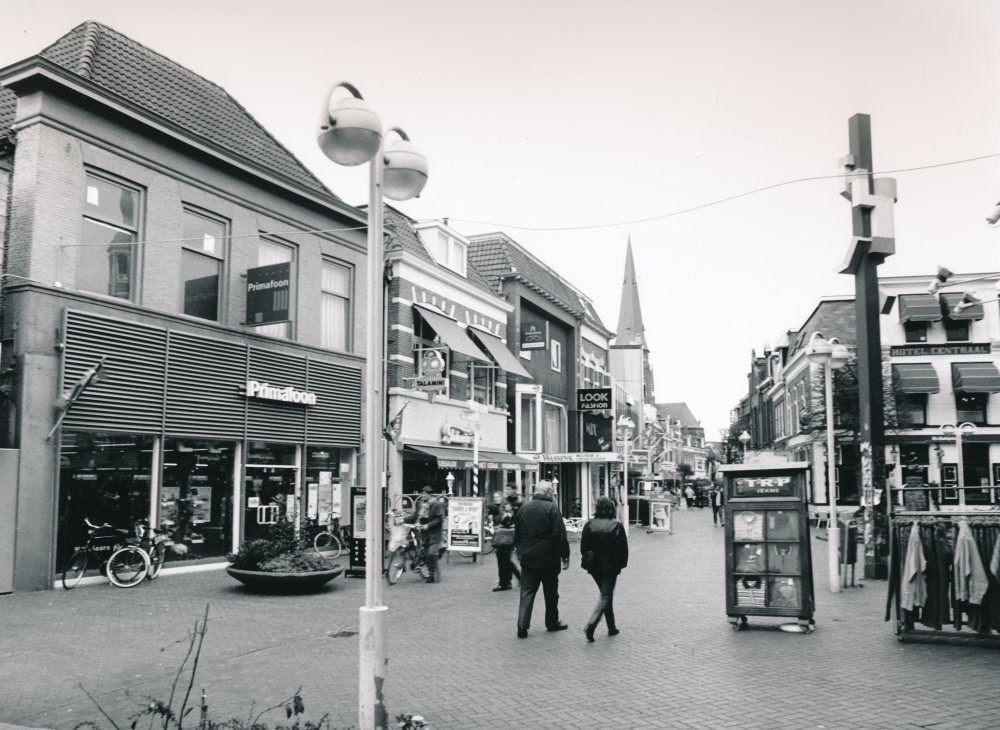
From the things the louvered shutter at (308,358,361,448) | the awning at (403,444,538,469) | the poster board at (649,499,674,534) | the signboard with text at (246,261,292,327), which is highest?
the signboard with text at (246,261,292,327)

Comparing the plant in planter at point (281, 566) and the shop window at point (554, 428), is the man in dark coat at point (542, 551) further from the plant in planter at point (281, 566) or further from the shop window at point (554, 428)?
the shop window at point (554, 428)

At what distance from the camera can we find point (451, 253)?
27875mm

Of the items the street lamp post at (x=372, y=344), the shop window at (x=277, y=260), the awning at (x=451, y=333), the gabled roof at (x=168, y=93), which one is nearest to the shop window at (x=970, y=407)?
the awning at (x=451, y=333)

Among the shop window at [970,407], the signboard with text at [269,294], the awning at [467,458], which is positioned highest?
the signboard with text at [269,294]

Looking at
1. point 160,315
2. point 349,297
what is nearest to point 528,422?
point 349,297

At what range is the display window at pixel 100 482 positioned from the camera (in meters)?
13.8

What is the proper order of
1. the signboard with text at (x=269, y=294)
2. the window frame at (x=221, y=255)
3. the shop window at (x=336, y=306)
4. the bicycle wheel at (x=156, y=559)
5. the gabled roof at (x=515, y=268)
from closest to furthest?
the bicycle wheel at (x=156, y=559) < the window frame at (x=221, y=255) < the signboard with text at (x=269, y=294) < the shop window at (x=336, y=306) < the gabled roof at (x=515, y=268)

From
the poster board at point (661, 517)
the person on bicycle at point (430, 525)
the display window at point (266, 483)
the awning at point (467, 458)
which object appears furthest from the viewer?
the poster board at point (661, 517)

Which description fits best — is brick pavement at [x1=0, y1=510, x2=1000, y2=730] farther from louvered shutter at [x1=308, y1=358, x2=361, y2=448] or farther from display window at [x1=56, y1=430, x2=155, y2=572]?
louvered shutter at [x1=308, y1=358, x2=361, y2=448]

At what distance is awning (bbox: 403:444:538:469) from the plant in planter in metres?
9.85

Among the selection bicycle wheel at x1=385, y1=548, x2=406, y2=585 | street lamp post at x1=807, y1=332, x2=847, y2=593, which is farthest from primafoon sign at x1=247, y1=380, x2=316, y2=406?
street lamp post at x1=807, y1=332, x2=847, y2=593

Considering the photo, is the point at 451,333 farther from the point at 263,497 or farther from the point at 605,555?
the point at 605,555

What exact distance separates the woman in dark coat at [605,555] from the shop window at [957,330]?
1334 inches

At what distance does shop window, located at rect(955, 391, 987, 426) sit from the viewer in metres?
37.3
